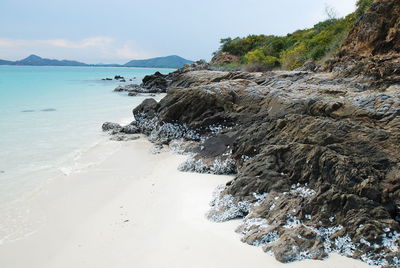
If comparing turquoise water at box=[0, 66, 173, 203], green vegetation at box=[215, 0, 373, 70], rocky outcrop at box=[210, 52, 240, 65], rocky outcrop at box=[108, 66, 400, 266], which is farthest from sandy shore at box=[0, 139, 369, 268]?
rocky outcrop at box=[210, 52, 240, 65]

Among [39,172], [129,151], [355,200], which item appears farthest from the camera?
[129,151]

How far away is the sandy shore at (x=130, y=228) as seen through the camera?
15.1 feet

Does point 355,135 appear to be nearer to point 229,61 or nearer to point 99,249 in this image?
point 99,249

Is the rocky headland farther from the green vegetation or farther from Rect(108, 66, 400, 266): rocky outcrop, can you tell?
the green vegetation

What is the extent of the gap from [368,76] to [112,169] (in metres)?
8.92

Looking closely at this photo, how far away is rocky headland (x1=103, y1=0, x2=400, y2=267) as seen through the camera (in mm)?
4590

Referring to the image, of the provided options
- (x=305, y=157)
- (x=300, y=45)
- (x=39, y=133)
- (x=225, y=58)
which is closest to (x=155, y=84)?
(x=300, y=45)

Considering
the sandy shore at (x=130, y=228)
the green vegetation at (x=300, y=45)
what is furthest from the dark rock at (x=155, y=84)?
the sandy shore at (x=130, y=228)

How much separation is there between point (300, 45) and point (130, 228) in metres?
26.3

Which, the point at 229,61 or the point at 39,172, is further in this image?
the point at 229,61

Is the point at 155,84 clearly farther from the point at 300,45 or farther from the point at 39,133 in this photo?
the point at 39,133

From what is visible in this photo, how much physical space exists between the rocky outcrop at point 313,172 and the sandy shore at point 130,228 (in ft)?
0.94

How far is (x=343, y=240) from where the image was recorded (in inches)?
178

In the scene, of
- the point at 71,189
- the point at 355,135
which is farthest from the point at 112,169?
the point at 355,135
